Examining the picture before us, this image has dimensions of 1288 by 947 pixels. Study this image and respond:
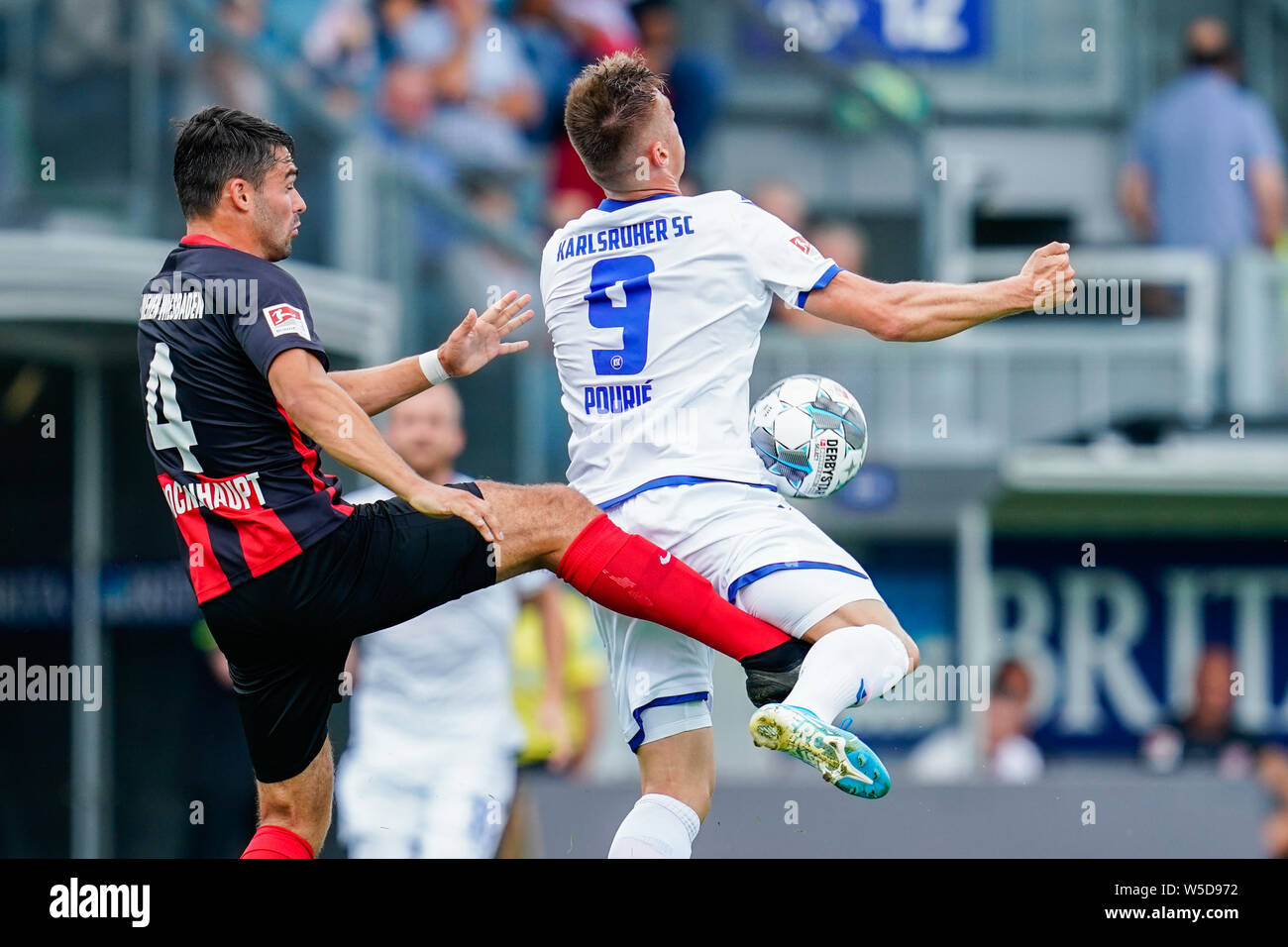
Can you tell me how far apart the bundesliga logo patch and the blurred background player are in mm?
2715

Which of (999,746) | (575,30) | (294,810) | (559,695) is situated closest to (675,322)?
(294,810)

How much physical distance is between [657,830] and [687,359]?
1.41 metres

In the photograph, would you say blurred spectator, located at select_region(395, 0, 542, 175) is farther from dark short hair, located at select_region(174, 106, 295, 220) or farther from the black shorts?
the black shorts

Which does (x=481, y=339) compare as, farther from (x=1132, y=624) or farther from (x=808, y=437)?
(x=1132, y=624)

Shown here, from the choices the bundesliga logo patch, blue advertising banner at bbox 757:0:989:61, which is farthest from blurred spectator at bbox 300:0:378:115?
the bundesliga logo patch

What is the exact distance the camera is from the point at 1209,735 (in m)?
12.0

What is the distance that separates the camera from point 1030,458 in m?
12.4

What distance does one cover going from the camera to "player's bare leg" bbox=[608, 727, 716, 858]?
5746 mm

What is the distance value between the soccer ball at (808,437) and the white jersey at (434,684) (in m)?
2.66

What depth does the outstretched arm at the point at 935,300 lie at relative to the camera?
5496 mm

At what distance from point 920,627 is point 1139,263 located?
2791mm

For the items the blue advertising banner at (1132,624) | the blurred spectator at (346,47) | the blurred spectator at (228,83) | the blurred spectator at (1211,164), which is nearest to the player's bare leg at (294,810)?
the blurred spectator at (228,83)

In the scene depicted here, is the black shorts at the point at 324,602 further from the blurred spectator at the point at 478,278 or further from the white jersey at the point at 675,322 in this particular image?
the blurred spectator at the point at 478,278

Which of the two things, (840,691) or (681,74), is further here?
(681,74)
